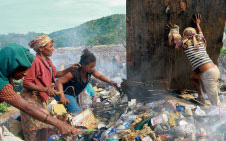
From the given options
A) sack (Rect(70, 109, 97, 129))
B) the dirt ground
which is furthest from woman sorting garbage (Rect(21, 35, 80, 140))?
the dirt ground

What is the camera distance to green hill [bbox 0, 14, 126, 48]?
678 inches

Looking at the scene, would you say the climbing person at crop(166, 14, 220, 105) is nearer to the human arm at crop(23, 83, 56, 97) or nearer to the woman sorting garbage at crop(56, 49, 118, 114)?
the woman sorting garbage at crop(56, 49, 118, 114)

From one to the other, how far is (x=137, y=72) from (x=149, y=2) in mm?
1323

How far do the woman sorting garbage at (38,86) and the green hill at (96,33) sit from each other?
529 inches

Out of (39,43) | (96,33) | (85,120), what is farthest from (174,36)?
(96,33)

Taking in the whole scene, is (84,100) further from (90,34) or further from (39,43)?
(90,34)

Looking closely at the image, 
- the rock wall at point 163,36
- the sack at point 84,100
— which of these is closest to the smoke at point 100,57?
the sack at point 84,100

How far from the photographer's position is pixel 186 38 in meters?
3.12

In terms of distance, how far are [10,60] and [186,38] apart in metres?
2.63

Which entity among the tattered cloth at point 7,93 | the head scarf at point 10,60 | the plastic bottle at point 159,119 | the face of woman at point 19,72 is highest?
the head scarf at point 10,60

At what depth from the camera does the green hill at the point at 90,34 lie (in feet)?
56.5

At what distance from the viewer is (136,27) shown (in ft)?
11.1

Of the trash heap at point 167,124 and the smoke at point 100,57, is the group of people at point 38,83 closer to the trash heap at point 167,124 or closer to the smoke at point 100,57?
the trash heap at point 167,124

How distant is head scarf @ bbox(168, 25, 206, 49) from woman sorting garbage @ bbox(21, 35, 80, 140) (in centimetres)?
218
